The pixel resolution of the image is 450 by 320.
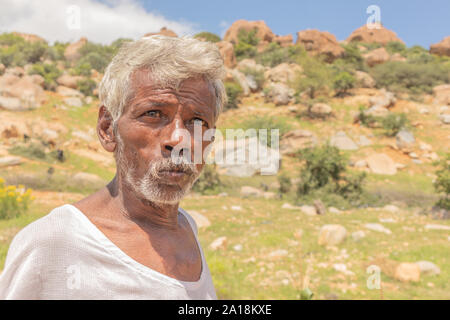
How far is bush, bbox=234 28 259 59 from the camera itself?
37438 millimetres

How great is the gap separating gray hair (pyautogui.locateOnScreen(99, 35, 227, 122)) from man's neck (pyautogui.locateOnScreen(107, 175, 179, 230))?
0.93ft

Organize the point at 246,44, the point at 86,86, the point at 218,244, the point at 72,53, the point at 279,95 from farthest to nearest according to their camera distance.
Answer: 1. the point at 246,44
2. the point at 72,53
3. the point at 279,95
4. the point at 86,86
5. the point at 218,244

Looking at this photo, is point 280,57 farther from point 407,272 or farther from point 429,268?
point 407,272

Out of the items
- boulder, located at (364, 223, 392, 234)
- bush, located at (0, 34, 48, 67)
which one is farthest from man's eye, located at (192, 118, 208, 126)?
bush, located at (0, 34, 48, 67)

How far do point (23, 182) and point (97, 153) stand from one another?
5.11m

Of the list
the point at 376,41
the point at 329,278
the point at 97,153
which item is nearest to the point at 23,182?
the point at 97,153

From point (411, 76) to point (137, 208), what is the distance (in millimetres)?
31430

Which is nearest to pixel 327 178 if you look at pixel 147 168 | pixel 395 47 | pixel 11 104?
pixel 147 168

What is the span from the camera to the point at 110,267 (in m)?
1.09

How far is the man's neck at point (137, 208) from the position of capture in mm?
1325

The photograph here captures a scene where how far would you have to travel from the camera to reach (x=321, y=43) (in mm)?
37031

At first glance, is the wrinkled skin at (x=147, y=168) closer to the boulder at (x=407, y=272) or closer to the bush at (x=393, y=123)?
the boulder at (x=407, y=272)

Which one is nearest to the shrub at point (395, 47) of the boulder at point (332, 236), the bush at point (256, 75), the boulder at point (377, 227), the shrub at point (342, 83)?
the shrub at point (342, 83)
